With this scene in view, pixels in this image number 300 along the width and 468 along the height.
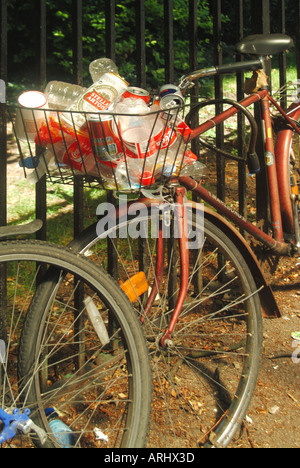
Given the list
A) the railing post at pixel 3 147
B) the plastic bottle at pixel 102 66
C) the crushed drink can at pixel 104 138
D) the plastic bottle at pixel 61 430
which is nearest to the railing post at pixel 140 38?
the plastic bottle at pixel 102 66

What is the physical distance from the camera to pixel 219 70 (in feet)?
7.45

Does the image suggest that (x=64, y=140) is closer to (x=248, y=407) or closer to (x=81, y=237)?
(x=81, y=237)

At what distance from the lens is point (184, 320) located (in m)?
3.16

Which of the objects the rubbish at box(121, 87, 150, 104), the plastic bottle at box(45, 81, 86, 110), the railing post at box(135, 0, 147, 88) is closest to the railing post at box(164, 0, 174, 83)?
the railing post at box(135, 0, 147, 88)

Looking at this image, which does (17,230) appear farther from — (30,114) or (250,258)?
(250,258)

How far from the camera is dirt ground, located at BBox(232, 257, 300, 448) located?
93.7 inches

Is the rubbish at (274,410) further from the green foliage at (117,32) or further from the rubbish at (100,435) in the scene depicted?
the green foliage at (117,32)

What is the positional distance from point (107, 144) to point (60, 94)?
0.45 metres

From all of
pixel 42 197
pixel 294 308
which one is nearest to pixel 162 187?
pixel 42 197

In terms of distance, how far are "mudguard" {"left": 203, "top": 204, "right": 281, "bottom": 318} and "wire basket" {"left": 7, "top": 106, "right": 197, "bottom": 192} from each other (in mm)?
428

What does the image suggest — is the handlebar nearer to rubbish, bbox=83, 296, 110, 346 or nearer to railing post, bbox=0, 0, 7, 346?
railing post, bbox=0, 0, 7, 346

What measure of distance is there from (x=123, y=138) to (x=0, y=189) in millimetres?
843

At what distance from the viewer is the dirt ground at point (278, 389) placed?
2.38 m

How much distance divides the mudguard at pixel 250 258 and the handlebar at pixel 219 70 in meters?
0.56
